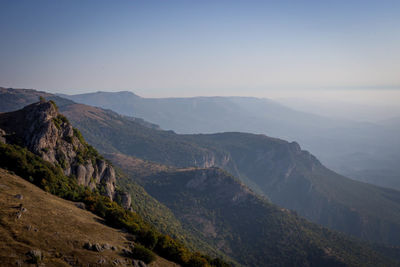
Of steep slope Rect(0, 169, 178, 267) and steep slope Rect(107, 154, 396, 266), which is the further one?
steep slope Rect(107, 154, 396, 266)

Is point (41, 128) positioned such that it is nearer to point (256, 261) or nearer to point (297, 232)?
point (256, 261)

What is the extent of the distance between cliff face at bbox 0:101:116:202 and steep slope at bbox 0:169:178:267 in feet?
63.2

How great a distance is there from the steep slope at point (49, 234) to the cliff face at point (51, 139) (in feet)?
63.2

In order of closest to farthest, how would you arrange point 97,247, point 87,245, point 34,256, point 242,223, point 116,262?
1. point 34,256
2. point 116,262
3. point 87,245
4. point 97,247
5. point 242,223

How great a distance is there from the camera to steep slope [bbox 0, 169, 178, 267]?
21875 mm

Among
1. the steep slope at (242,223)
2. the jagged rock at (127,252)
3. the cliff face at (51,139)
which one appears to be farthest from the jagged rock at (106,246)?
the steep slope at (242,223)

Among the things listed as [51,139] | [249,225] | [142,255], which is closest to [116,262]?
[142,255]

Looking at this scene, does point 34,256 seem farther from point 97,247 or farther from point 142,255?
point 142,255

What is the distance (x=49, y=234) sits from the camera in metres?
25.5

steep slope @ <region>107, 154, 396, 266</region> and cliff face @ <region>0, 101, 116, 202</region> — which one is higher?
cliff face @ <region>0, 101, 116, 202</region>

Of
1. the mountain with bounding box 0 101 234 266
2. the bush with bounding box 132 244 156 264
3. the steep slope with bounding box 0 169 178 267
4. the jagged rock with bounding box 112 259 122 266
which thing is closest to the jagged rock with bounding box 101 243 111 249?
the steep slope with bounding box 0 169 178 267

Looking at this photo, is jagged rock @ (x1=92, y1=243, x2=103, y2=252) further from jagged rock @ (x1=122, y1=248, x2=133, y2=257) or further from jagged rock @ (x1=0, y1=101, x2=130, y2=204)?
jagged rock @ (x1=0, y1=101, x2=130, y2=204)

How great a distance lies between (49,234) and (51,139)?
38229 mm

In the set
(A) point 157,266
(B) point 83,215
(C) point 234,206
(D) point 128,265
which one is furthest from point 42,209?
(C) point 234,206
